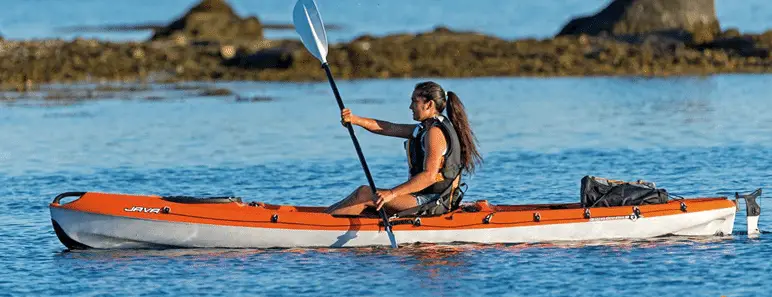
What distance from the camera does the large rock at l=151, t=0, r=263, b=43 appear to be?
4612 centimetres

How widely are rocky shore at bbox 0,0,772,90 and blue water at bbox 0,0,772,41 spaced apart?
42.6 ft

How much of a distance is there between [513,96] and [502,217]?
1956 cm

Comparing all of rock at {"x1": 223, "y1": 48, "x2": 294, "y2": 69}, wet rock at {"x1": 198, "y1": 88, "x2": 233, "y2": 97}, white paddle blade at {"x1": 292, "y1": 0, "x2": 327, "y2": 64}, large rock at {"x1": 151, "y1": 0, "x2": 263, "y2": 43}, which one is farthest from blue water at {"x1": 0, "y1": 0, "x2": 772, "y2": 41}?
white paddle blade at {"x1": 292, "y1": 0, "x2": 327, "y2": 64}

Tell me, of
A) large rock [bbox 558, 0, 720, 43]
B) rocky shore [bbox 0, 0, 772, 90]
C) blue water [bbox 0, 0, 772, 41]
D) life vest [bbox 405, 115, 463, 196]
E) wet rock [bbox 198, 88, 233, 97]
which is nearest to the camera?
life vest [bbox 405, 115, 463, 196]

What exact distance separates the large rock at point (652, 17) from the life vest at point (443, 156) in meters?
30.4

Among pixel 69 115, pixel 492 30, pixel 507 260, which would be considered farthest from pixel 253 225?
pixel 492 30

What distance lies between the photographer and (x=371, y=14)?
69750 millimetres

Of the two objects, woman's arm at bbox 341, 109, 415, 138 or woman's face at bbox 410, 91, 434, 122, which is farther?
woman's arm at bbox 341, 109, 415, 138

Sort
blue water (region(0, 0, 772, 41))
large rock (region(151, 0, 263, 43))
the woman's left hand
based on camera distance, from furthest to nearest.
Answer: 1. blue water (region(0, 0, 772, 41))
2. large rock (region(151, 0, 263, 43))
3. the woman's left hand

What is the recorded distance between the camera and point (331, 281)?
9.84 meters

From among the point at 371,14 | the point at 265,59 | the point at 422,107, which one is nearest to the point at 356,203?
the point at 422,107

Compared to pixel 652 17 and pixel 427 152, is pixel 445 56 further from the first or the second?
pixel 427 152

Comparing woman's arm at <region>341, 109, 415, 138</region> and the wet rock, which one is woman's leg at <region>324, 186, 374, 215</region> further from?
the wet rock

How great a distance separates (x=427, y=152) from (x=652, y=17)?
31590 millimetres
